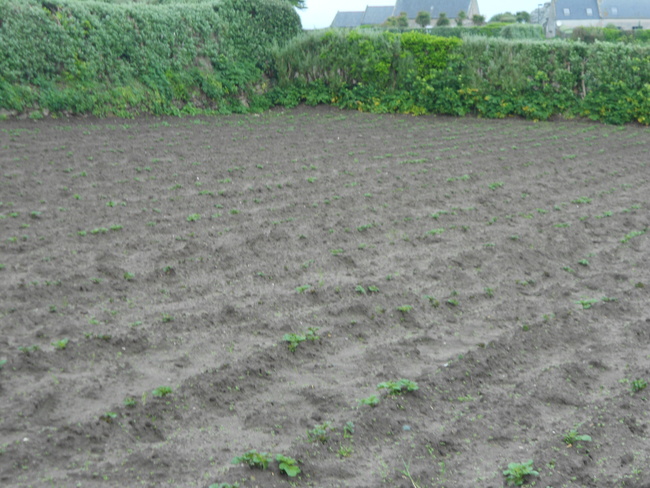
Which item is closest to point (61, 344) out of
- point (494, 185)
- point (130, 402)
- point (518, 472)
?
point (130, 402)

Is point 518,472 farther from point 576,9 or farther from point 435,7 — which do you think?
point 576,9

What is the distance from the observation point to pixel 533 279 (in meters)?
5.80

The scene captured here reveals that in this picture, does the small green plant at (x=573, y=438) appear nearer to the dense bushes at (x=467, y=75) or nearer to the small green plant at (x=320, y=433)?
the small green plant at (x=320, y=433)

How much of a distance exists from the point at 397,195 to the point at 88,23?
874cm

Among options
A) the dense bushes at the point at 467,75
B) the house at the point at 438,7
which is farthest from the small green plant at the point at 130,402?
the house at the point at 438,7

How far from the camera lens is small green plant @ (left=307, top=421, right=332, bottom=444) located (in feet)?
11.2

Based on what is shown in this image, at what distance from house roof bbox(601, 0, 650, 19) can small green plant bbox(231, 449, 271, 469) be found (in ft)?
274

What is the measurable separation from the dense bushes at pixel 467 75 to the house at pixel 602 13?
198ft

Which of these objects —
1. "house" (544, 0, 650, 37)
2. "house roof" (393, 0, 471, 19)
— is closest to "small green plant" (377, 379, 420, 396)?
"house roof" (393, 0, 471, 19)

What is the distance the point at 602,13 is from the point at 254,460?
83853 millimetres

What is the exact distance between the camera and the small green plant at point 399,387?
12.7ft

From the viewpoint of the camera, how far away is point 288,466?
3.15 metres

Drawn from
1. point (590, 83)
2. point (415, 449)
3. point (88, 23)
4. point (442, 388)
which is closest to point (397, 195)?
point (442, 388)

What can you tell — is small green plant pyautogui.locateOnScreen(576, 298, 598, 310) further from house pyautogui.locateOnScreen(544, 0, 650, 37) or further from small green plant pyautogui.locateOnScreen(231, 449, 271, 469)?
house pyautogui.locateOnScreen(544, 0, 650, 37)
